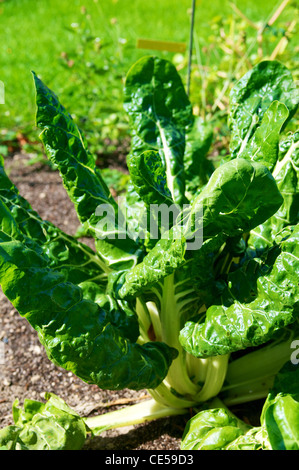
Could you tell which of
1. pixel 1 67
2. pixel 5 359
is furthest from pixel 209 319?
pixel 1 67

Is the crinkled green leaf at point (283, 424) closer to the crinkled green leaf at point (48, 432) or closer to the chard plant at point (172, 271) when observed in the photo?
the chard plant at point (172, 271)

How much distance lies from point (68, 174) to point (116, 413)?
764mm

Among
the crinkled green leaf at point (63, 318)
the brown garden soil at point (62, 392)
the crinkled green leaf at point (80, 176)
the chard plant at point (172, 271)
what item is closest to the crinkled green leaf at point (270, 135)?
the chard plant at point (172, 271)

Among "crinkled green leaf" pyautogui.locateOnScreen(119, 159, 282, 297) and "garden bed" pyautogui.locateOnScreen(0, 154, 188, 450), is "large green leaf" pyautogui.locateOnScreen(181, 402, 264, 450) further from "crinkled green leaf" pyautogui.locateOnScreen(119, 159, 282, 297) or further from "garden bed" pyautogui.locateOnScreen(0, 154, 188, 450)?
"crinkled green leaf" pyautogui.locateOnScreen(119, 159, 282, 297)

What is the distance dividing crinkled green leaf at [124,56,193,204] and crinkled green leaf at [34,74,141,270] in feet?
0.79

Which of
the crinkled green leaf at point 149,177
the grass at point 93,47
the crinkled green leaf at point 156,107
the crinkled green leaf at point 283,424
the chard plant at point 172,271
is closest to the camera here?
the crinkled green leaf at point 283,424

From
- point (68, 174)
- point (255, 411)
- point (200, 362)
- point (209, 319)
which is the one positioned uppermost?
point (68, 174)

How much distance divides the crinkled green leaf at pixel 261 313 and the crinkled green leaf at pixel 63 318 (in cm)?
19

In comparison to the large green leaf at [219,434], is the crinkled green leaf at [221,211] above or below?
above

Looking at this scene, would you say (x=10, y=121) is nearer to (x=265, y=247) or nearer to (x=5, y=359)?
(x=5, y=359)

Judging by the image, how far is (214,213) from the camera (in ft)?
3.81

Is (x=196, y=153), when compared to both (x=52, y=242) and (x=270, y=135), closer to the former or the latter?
(x=270, y=135)

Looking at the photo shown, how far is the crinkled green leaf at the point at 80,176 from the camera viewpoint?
57.9 inches

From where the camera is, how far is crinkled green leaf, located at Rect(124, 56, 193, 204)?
172 centimetres
